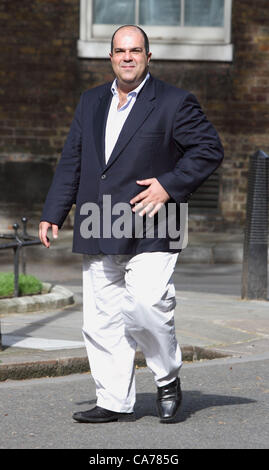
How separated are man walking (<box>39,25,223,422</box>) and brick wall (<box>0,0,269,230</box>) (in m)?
10.9

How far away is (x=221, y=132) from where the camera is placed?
52.8 ft

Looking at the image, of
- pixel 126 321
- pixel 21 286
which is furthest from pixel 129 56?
pixel 21 286

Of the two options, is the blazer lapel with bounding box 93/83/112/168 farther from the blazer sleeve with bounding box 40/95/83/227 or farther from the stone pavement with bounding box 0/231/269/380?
the stone pavement with bounding box 0/231/269/380

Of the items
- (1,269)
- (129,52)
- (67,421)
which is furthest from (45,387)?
(1,269)

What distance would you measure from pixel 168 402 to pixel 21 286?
4.21m

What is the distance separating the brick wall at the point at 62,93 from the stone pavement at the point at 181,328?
11.3 feet

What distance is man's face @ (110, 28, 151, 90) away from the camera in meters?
5.04

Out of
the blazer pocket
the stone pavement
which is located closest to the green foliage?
the stone pavement

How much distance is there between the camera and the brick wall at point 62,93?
52.3 feet

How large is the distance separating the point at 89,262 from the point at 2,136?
36.5 feet

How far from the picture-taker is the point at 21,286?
922 cm

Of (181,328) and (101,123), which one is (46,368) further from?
(101,123)

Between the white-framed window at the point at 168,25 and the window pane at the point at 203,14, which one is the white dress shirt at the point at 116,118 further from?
the window pane at the point at 203,14
